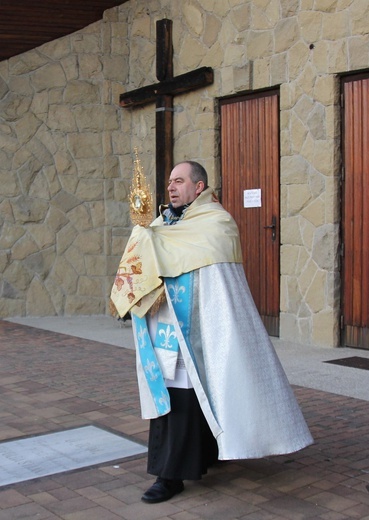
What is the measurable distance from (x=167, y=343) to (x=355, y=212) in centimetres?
392

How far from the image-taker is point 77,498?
3627 mm

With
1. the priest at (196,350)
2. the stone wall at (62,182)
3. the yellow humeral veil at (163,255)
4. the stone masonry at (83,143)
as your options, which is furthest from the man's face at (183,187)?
the stone wall at (62,182)

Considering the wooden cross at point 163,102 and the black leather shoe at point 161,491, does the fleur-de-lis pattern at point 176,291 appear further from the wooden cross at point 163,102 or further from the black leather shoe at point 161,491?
the wooden cross at point 163,102

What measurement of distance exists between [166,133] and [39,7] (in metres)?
2.09

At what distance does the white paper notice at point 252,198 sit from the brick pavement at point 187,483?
2757 mm

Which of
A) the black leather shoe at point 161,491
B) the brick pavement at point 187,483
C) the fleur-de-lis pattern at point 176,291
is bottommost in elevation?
the brick pavement at point 187,483

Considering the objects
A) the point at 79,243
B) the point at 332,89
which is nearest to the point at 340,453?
the point at 332,89

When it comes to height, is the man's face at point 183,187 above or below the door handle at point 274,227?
above

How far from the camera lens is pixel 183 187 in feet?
12.1

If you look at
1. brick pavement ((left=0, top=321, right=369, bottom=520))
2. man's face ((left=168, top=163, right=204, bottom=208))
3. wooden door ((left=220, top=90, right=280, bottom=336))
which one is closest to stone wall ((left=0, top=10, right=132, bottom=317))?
wooden door ((left=220, top=90, right=280, bottom=336))

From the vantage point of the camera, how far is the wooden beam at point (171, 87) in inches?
332

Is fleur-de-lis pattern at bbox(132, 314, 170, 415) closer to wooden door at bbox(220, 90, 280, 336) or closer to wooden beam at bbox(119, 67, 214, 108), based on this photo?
wooden door at bbox(220, 90, 280, 336)

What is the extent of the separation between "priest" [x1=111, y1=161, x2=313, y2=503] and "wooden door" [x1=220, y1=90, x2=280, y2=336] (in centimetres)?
424

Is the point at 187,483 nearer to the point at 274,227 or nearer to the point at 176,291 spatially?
the point at 176,291
